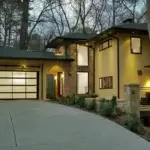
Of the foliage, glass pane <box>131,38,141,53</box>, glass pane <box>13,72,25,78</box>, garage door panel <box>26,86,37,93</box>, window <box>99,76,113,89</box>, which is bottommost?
the foliage

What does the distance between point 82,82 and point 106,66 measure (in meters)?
2.98

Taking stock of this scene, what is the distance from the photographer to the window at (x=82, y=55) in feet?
90.9

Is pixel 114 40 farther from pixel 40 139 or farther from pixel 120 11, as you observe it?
pixel 120 11

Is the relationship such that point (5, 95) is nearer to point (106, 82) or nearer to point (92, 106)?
point (106, 82)

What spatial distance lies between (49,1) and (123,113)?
26957mm

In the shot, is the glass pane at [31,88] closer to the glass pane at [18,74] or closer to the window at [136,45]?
the glass pane at [18,74]

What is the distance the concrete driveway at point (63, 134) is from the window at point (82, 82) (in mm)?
12687

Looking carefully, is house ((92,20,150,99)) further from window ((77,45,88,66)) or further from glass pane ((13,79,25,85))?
glass pane ((13,79,25,85))

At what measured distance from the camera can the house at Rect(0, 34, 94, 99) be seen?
25919 millimetres

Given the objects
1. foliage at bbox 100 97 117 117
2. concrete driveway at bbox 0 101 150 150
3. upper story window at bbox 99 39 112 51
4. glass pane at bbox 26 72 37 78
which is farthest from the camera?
glass pane at bbox 26 72 37 78

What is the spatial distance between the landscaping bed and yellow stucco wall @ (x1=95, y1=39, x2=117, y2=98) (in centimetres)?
471

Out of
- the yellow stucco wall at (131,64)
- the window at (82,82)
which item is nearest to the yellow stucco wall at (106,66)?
the yellow stucco wall at (131,64)

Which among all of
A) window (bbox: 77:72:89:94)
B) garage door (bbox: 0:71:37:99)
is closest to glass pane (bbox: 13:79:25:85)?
garage door (bbox: 0:71:37:99)

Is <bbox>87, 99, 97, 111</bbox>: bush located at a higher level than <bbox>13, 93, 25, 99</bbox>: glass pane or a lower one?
lower
